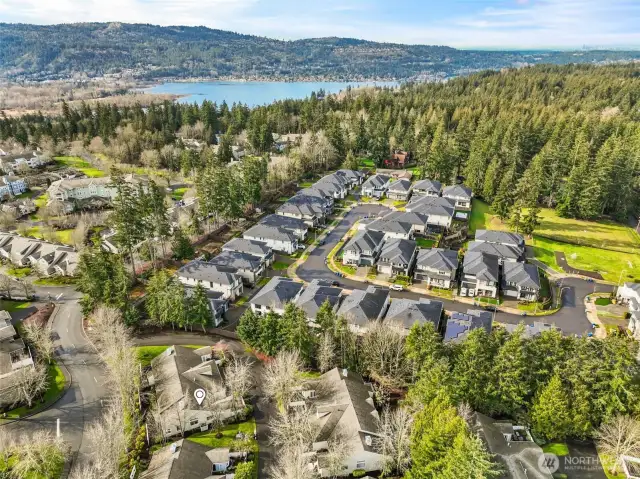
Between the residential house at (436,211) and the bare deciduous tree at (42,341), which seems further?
the residential house at (436,211)

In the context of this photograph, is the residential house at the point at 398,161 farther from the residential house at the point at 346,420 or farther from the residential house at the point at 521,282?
the residential house at the point at 346,420

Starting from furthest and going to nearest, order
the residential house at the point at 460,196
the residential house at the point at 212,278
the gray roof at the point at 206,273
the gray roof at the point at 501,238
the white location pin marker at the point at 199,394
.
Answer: the residential house at the point at 460,196 < the gray roof at the point at 501,238 < the gray roof at the point at 206,273 < the residential house at the point at 212,278 < the white location pin marker at the point at 199,394

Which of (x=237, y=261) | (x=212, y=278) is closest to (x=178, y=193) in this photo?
(x=237, y=261)

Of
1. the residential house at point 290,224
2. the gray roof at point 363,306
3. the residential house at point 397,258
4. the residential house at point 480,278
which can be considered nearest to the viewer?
the gray roof at point 363,306

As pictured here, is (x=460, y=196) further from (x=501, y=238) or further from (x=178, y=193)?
(x=178, y=193)

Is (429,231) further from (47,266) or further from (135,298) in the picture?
(47,266)

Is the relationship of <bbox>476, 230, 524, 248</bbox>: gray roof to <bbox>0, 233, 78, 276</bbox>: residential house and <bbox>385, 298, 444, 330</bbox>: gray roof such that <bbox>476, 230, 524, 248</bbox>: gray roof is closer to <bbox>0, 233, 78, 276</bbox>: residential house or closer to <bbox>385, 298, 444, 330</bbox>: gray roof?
<bbox>385, 298, 444, 330</bbox>: gray roof

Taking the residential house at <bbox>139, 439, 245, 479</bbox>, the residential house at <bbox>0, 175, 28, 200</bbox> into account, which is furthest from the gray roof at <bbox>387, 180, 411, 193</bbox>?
the residential house at <bbox>0, 175, 28, 200</bbox>

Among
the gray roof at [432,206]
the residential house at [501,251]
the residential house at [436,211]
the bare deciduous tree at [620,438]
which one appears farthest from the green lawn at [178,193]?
the bare deciduous tree at [620,438]

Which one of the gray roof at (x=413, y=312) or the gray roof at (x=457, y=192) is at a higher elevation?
the gray roof at (x=457, y=192)

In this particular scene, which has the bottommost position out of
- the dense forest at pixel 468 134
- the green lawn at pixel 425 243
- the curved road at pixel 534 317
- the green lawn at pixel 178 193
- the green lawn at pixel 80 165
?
the curved road at pixel 534 317
